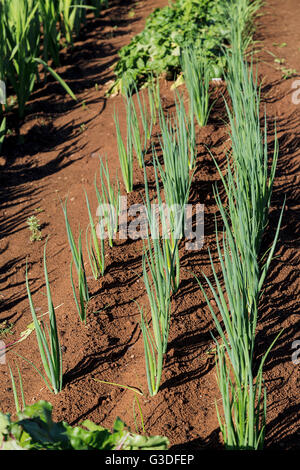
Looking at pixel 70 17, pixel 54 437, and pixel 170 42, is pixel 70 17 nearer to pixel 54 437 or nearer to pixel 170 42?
pixel 170 42

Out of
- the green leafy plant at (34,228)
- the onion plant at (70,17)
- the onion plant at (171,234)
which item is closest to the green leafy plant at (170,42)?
the onion plant at (70,17)

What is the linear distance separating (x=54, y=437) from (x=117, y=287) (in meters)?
1.12

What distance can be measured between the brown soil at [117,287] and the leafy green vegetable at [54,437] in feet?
1.37

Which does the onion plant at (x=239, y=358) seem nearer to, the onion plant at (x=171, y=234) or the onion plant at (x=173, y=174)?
the onion plant at (x=171, y=234)

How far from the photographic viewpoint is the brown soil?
2023 millimetres

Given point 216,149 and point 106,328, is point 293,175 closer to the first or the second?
point 216,149

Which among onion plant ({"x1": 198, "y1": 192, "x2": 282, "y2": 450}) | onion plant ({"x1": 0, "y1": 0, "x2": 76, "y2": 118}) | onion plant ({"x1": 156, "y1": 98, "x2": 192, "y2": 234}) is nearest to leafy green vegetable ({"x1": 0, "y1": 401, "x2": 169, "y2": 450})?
onion plant ({"x1": 198, "y1": 192, "x2": 282, "y2": 450})

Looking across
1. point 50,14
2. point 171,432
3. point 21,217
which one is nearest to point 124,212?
point 21,217

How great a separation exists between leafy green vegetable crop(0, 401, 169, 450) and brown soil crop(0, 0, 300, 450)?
0.42 metres

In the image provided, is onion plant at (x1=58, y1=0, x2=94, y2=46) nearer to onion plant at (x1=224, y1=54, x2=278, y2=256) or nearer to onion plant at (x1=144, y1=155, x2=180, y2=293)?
onion plant at (x1=224, y1=54, x2=278, y2=256)

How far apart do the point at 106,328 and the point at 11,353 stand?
0.43 metres

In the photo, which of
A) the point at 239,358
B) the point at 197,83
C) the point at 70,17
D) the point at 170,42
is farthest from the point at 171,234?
the point at 70,17

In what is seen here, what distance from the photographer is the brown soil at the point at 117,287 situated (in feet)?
6.64
